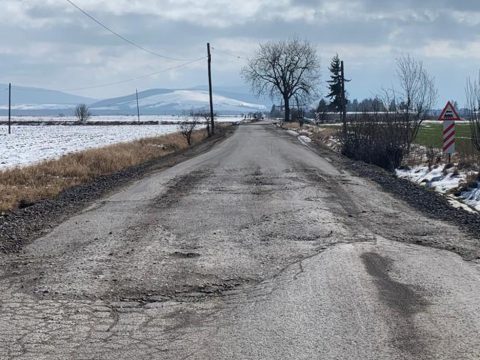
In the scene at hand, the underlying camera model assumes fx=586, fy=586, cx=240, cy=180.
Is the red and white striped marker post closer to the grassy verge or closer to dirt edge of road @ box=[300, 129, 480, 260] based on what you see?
the grassy verge

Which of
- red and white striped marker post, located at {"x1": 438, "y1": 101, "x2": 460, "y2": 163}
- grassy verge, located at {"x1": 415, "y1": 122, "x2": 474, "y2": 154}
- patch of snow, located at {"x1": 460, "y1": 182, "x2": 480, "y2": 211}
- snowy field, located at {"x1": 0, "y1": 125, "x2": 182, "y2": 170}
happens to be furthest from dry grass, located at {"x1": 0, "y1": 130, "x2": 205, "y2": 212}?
grassy verge, located at {"x1": 415, "y1": 122, "x2": 474, "y2": 154}

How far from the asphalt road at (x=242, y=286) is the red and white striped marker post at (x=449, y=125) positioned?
8.67 metres

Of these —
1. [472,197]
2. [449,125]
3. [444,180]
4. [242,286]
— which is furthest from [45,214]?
[449,125]

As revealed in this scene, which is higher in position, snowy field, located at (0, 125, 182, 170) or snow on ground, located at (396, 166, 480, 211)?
snowy field, located at (0, 125, 182, 170)

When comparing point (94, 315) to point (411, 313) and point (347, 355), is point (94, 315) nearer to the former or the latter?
point (347, 355)

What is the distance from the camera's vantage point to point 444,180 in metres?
15.0

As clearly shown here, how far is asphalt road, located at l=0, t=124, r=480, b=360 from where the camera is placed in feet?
14.5

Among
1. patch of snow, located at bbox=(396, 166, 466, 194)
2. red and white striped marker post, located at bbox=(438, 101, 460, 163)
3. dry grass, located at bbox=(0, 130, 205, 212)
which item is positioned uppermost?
red and white striped marker post, located at bbox=(438, 101, 460, 163)

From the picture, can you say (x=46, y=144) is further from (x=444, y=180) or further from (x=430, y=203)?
(x=430, y=203)

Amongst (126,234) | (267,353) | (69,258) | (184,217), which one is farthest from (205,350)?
(184,217)

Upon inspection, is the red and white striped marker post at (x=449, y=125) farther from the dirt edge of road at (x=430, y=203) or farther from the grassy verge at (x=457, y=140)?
the dirt edge of road at (x=430, y=203)

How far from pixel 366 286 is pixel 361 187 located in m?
7.76

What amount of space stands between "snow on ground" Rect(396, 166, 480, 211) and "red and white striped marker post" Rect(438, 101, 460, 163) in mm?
1090

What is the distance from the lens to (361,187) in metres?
13.3
